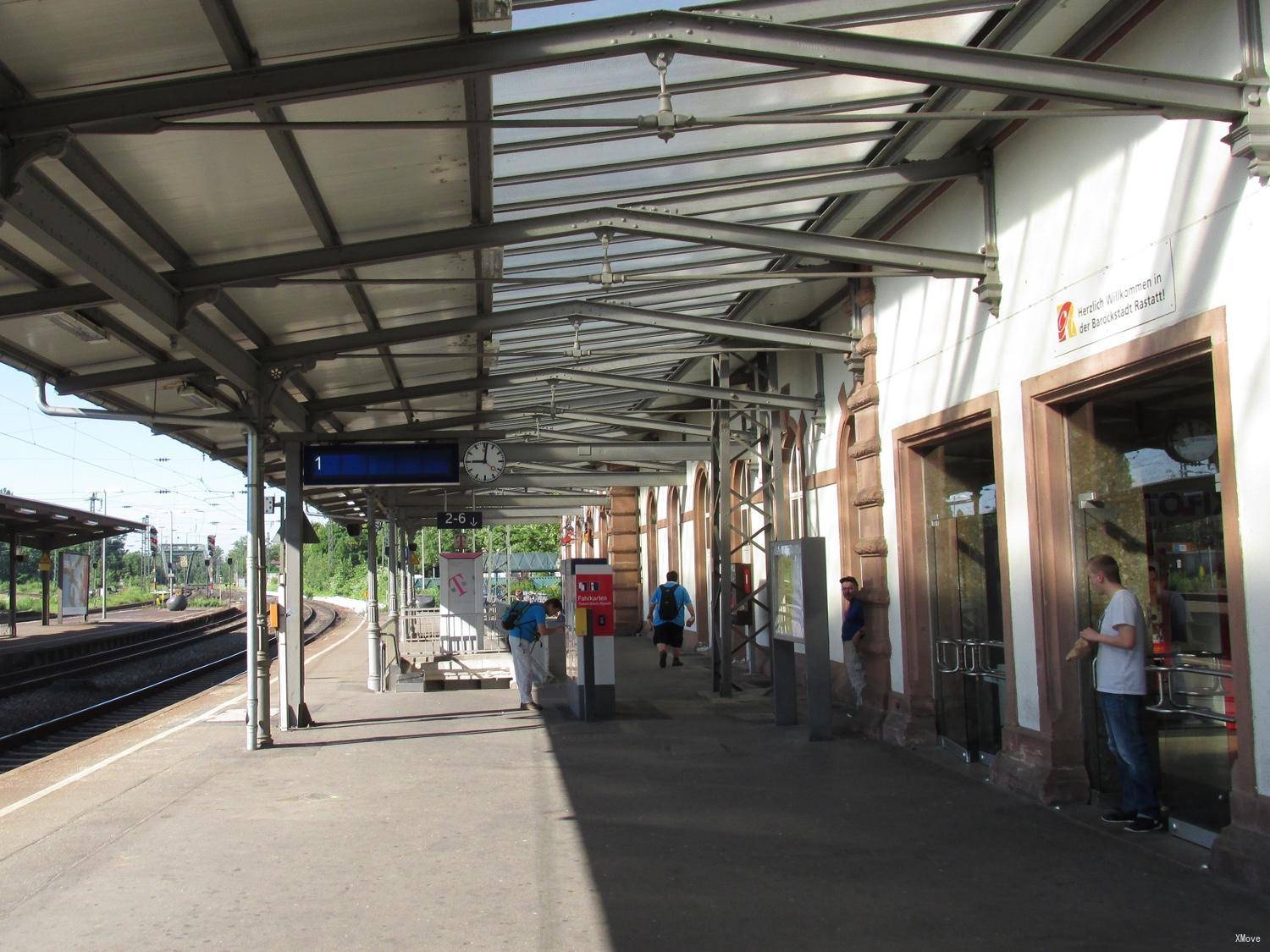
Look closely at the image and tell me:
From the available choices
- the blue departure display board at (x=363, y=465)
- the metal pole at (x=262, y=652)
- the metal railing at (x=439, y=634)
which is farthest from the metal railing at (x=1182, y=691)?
the metal railing at (x=439, y=634)

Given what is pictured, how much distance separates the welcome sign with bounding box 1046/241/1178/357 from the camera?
680cm

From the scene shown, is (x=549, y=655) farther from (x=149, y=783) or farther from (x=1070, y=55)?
(x=1070, y=55)

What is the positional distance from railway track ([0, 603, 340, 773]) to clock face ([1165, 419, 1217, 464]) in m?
9.79

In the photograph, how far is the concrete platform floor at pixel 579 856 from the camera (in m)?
5.53

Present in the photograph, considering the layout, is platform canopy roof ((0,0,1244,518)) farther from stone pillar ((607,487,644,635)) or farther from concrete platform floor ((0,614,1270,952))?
stone pillar ((607,487,644,635))

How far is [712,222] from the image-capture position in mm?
8984

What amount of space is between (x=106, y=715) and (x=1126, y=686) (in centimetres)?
1592

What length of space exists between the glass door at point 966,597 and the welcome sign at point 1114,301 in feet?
5.66

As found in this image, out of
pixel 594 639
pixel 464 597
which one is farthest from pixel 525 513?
pixel 594 639

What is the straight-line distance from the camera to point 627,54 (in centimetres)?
579

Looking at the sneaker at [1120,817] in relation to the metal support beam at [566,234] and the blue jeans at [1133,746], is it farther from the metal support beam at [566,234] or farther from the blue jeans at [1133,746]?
the metal support beam at [566,234]

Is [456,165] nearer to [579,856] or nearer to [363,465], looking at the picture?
[579,856]

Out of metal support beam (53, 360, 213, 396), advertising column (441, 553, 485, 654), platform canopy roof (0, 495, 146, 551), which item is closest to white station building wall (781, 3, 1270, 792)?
metal support beam (53, 360, 213, 396)

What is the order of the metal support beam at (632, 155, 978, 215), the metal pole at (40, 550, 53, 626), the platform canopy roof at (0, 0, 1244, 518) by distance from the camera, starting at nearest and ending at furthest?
the platform canopy roof at (0, 0, 1244, 518), the metal support beam at (632, 155, 978, 215), the metal pole at (40, 550, 53, 626)
